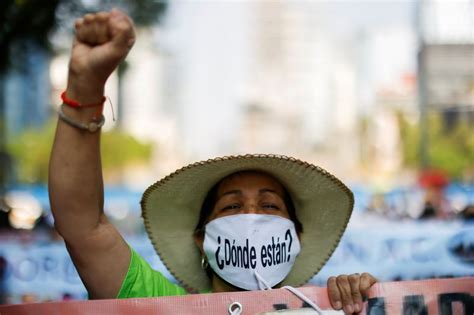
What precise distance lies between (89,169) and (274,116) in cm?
9643

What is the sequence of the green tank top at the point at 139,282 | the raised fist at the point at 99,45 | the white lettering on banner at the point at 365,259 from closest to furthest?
1. the raised fist at the point at 99,45
2. the green tank top at the point at 139,282
3. the white lettering on banner at the point at 365,259

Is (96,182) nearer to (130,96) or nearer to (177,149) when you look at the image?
(177,149)

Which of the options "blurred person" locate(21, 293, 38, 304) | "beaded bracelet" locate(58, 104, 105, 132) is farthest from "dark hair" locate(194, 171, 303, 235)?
"blurred person" locate(21, 293, 38, 304)

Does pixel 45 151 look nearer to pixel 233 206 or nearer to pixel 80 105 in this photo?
pixel 233 206

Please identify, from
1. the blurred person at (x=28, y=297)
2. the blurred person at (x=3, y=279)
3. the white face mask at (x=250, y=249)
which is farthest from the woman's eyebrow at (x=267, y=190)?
the blurred person at (x=3, y=279)

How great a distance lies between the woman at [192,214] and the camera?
1.63 metres

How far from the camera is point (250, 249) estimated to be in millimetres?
2162

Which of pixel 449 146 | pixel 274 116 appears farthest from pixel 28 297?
pixel 274 116

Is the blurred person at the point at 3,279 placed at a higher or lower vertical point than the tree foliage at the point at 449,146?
higher

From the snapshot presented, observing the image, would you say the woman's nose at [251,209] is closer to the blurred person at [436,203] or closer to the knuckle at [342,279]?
the knuckle at [342,279]

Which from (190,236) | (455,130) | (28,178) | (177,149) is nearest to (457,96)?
(455,130)

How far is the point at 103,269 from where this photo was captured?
1.90 m

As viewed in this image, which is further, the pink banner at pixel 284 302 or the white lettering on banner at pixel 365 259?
the white lettering on banner at pixel 365 259

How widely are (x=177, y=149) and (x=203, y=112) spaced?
16.1 metres
